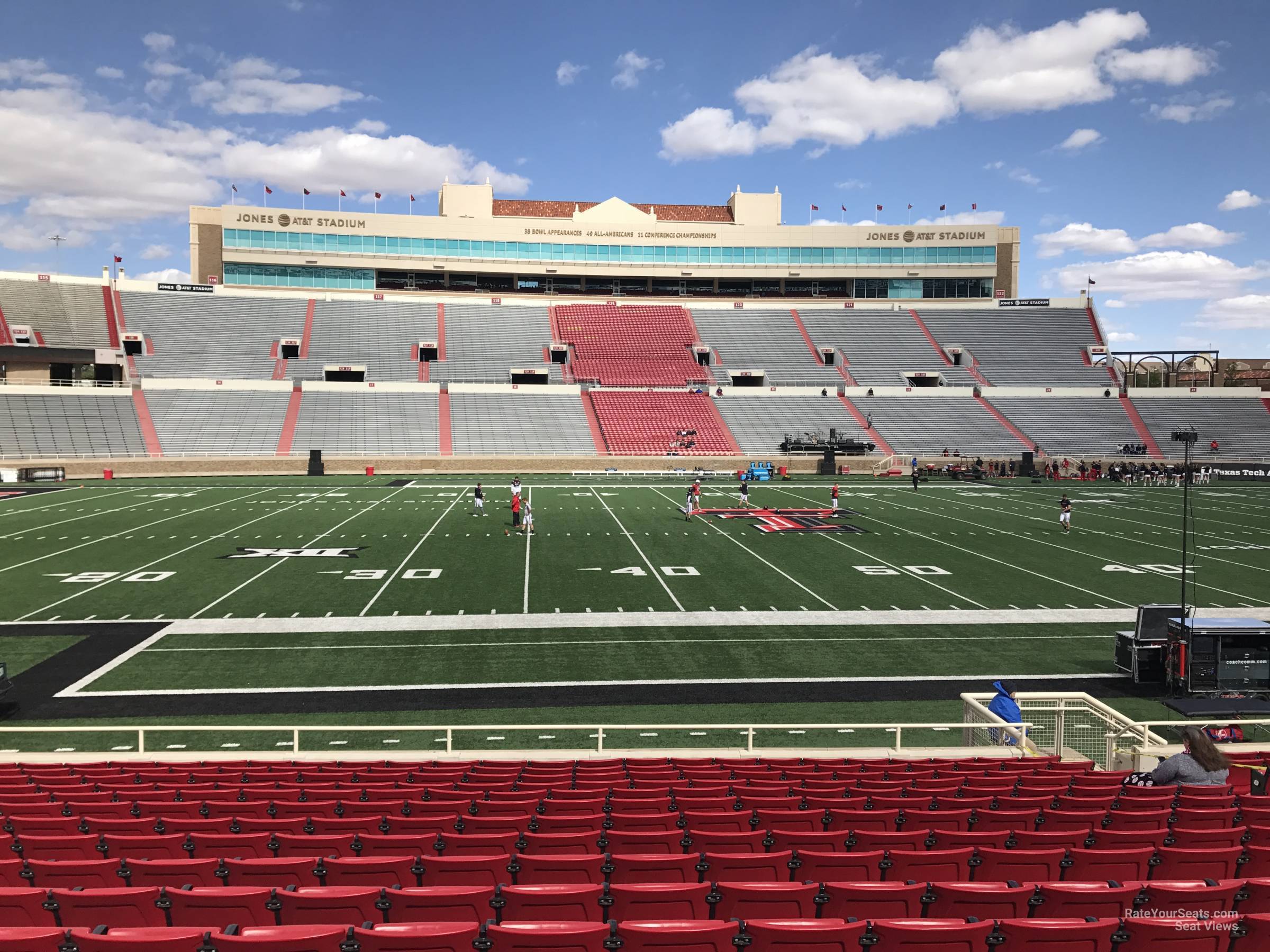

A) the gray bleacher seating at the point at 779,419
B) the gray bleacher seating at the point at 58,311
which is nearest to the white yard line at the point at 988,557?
the gray bleacher seating at the point at 779,419

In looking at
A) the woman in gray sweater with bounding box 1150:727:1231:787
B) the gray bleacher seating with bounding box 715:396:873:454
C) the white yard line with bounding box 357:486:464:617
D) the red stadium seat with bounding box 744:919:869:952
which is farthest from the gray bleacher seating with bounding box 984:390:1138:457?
the red stadium seat with bounding box 744:919:869:952

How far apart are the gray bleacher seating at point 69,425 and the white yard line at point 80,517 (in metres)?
16.0

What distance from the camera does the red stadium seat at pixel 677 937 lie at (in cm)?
371

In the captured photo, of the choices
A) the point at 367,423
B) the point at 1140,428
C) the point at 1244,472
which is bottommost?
the point at 1244,472

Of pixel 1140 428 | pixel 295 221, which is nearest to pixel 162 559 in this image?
pixel 295 221

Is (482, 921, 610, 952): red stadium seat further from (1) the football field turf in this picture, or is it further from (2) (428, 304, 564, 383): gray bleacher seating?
(2) (428, 304, 564, 383): gray bleacher seating

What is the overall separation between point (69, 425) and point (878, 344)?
197 ft

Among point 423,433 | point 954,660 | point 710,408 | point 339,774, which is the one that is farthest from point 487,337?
point 339,774

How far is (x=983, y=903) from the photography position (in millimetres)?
4262

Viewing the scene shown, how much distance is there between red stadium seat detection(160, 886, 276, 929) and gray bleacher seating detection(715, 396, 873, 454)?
5154cm

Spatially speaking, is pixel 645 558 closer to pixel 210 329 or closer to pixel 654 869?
pixel 654 869

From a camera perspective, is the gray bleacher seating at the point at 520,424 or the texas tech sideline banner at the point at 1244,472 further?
the gray bleacher seating at the point at 520,424

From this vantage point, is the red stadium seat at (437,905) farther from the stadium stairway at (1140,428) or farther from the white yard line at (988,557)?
the stadium stairway at (1140,428)

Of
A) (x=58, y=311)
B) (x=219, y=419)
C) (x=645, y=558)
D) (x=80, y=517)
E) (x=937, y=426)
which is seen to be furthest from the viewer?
(x=58, y=311)
